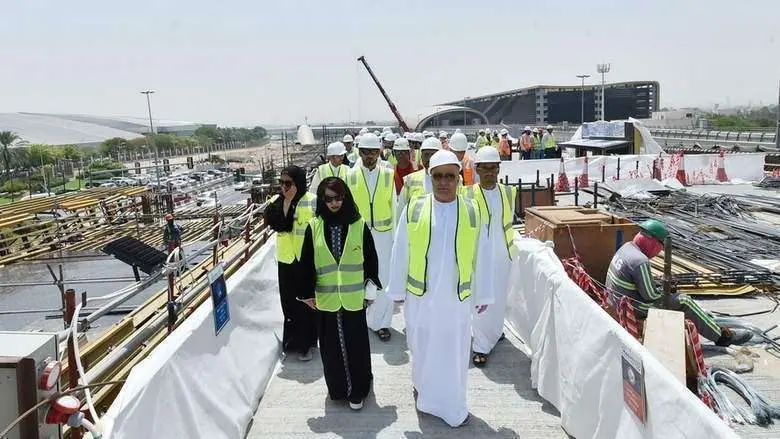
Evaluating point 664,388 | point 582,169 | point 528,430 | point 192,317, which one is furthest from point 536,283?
point 582,169

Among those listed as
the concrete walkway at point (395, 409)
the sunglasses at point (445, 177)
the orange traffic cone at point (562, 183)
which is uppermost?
the sunglasses at point (445, 177)

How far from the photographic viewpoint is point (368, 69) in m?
37.8

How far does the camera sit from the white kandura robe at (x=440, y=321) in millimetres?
3908

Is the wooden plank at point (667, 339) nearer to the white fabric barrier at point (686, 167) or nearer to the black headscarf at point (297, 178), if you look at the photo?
the black headscarf at point (297, 178)

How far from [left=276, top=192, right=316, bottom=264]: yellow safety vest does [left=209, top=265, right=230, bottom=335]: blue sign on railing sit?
88 centimetres

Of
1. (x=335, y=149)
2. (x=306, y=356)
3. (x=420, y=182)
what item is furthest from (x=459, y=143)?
(x=306, y=356)

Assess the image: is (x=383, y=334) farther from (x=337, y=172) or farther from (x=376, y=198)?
(x=337, y=172)

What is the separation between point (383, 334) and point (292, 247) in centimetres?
126

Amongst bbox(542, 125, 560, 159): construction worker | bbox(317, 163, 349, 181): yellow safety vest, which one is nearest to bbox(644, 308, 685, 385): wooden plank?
bbox(317, 163, 349, 181): yellow safety vest

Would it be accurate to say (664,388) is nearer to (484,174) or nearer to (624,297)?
(624,297)

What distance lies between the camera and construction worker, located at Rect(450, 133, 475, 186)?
7098mm

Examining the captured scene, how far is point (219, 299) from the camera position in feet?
13.2

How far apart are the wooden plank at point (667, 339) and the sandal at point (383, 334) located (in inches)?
95.0

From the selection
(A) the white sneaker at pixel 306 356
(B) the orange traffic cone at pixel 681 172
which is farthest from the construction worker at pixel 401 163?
(B) the orange traffic cone at pixel 681 172
